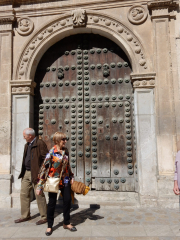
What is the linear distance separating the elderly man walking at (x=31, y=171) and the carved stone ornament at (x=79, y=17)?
2.64 metres

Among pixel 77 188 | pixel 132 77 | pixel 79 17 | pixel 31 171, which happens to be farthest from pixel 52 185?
pixel 79 17

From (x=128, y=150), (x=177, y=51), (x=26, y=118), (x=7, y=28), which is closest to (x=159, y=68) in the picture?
(x=177, y=51)

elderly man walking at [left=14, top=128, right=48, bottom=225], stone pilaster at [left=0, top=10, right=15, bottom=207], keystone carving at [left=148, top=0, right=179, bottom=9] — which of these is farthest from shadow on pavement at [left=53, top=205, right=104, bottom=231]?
keystone carving at [left=148, top=0, right=179, bottom=9]

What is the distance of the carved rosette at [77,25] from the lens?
4.75 m

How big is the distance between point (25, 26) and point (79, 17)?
1249 mm

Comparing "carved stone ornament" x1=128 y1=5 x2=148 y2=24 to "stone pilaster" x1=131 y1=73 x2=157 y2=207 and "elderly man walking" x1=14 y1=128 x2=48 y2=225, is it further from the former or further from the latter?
"elderly man walking" x1=14 y1=128 x2=48 y2=225

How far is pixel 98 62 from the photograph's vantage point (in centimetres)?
525

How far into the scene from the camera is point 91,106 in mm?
5109

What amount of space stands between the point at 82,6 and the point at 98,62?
1252mm

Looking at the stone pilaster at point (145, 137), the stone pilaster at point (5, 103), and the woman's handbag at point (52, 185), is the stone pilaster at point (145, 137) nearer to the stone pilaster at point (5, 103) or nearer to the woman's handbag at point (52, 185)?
the woman's handbag at point (52, 185)

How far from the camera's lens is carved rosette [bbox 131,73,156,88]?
4.60m

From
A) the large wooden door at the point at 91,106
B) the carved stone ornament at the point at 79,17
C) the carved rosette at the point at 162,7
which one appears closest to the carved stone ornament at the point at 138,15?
the carved rosette at the point at 162,7

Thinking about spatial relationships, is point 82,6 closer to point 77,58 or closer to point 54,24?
point 54,24

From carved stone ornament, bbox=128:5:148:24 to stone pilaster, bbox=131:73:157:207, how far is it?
1205 millimetres
